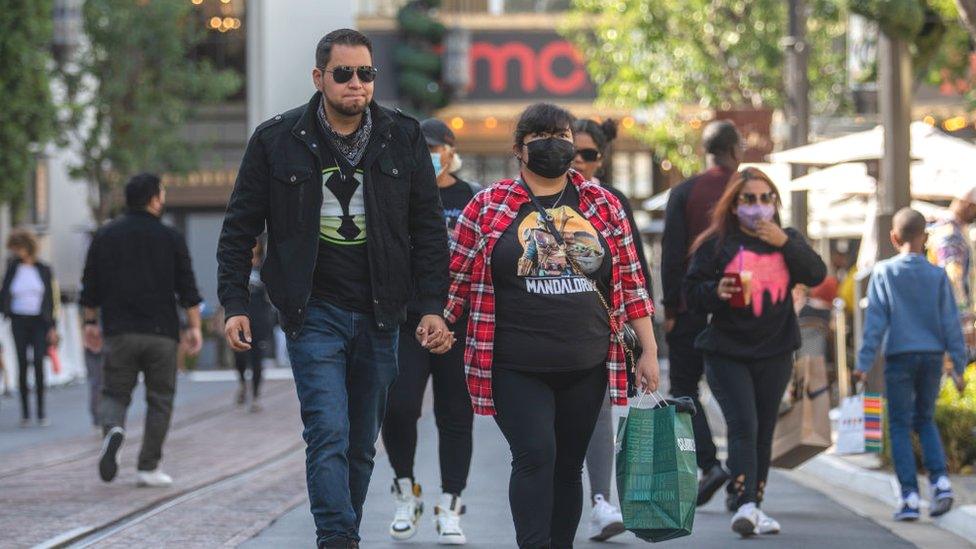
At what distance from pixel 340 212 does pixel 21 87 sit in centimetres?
1661

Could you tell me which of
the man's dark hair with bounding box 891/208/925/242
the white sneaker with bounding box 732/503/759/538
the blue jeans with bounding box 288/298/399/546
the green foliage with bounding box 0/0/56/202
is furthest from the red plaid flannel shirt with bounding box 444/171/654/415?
the green foliage with bounding box 0/0/56/202

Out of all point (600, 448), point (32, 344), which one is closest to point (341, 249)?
point (600, 448)

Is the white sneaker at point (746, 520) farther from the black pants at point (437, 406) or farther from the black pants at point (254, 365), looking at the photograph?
the black pants at point (254, 365)

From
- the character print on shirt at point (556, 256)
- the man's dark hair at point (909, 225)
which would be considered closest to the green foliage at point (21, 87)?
the man's dark hair at point (909, 225)

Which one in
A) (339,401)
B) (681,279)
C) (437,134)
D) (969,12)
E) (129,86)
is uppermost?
(129,86)

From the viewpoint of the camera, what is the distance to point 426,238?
6.64m

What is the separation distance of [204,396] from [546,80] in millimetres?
21751

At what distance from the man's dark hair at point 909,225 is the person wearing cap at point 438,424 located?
96.5 inches

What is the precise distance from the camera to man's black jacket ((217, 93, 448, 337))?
639 cm

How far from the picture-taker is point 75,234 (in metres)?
35.5

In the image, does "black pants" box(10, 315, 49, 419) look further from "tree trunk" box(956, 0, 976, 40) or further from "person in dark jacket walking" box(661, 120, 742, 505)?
"tree trunk" box(956, 0, 976, 40)

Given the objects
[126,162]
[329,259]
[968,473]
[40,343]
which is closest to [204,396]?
[40,343]

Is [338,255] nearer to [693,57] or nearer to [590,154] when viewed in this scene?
[590,154]

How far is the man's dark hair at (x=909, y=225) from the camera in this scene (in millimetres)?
9477
